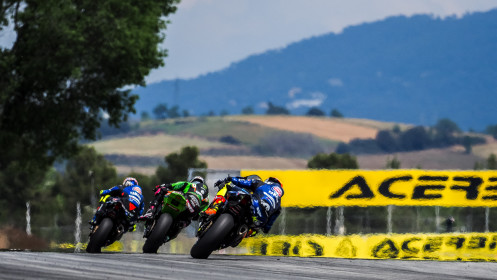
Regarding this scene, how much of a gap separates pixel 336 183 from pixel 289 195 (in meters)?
1.05

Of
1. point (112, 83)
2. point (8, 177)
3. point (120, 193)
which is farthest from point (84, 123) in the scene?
point (8, 177)

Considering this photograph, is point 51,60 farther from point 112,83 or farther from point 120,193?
point 120,193

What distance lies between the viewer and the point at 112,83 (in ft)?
117

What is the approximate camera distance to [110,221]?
49.6 ft

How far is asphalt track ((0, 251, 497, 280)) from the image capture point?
8.54 meters

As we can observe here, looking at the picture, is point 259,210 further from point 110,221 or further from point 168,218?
point 110,221

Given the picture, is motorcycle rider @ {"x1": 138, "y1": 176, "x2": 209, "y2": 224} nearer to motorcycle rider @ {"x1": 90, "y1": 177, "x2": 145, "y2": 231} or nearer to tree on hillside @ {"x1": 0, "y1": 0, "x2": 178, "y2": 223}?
motorcycle rider @ {"x1": 90, "y1": 177, "x2": 145, "y2": 231}

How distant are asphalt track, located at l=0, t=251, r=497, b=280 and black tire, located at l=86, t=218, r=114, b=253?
356cm

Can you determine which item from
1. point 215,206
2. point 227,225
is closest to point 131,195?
point 215,206

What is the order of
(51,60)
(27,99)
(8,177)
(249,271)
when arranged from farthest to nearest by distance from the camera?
(8,177) < (27,99) < (51,60) < (249,271)

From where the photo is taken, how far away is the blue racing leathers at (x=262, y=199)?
42.8ft

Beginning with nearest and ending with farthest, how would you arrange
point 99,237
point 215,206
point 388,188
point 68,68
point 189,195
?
1. point 215,206
2. point 99,237
3. point 189,195
4. point 388,188
5. point 68,68

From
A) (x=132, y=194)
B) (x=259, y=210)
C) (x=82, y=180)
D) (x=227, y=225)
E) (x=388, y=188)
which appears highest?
(x=82, y=180)

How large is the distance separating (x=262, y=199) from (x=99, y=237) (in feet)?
10.0
